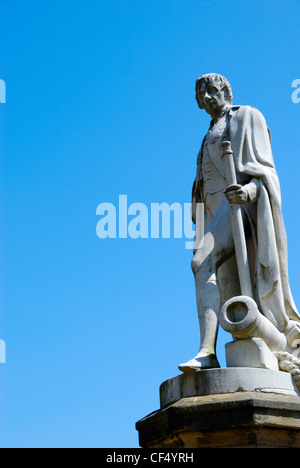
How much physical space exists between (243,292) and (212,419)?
181cm

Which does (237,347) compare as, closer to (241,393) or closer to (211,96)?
(241,393)

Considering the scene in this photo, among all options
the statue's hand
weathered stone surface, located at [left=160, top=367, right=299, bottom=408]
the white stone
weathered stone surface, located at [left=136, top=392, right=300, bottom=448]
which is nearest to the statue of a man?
the statue's hand

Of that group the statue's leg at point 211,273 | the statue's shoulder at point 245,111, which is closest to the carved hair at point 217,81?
the statue's shoulder at point 245,111

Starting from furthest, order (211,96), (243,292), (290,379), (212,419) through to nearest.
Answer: (211,96) → (243,292) → (290,379) → (212,419)

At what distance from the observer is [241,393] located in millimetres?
8391

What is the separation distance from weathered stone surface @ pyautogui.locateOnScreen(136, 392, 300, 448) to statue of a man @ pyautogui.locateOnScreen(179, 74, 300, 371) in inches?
24.5

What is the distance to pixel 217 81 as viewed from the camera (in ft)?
34.9

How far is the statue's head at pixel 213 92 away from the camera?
10633 mm

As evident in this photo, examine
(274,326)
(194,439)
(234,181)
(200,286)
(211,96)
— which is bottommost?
(194,439)

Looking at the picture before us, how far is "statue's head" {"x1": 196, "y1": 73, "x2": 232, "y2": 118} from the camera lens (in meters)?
10.6

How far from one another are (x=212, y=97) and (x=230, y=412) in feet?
14.5

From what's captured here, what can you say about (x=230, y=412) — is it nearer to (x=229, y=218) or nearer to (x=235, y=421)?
(x=235, y=421)

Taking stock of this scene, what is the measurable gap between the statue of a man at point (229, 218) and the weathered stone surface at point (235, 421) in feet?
2.04

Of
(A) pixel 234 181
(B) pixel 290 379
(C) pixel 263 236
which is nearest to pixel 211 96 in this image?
(A) pixel 234 181
